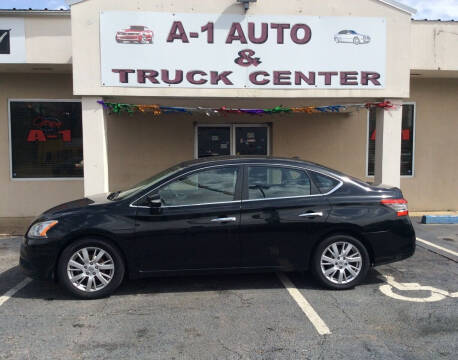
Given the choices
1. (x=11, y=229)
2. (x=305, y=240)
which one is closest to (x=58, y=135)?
(x=11, y=229)

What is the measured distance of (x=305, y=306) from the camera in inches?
182

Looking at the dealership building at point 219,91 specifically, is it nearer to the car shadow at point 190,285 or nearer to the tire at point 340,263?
the car shadow at point 190,285

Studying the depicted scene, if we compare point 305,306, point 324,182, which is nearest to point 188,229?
point 305,306

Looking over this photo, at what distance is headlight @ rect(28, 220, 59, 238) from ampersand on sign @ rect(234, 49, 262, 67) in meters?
4.09

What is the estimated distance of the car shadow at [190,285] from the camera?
505 cm

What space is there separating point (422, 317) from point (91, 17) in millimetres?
6380

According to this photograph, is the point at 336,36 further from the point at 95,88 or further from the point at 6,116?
the point at 6,116

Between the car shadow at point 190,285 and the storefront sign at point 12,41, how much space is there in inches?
191

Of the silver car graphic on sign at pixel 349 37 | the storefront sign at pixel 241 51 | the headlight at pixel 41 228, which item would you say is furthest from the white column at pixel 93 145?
the silver car graphic on sign at pixel 349 37

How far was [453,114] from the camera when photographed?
10305mm

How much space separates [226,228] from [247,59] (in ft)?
11.7

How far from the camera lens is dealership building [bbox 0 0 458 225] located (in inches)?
282

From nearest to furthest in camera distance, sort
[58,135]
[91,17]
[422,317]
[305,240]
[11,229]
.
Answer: [422,317] → [305,240] → [91,17] → [11,229] → [58,135]

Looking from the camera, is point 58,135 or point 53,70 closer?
point 53,70
